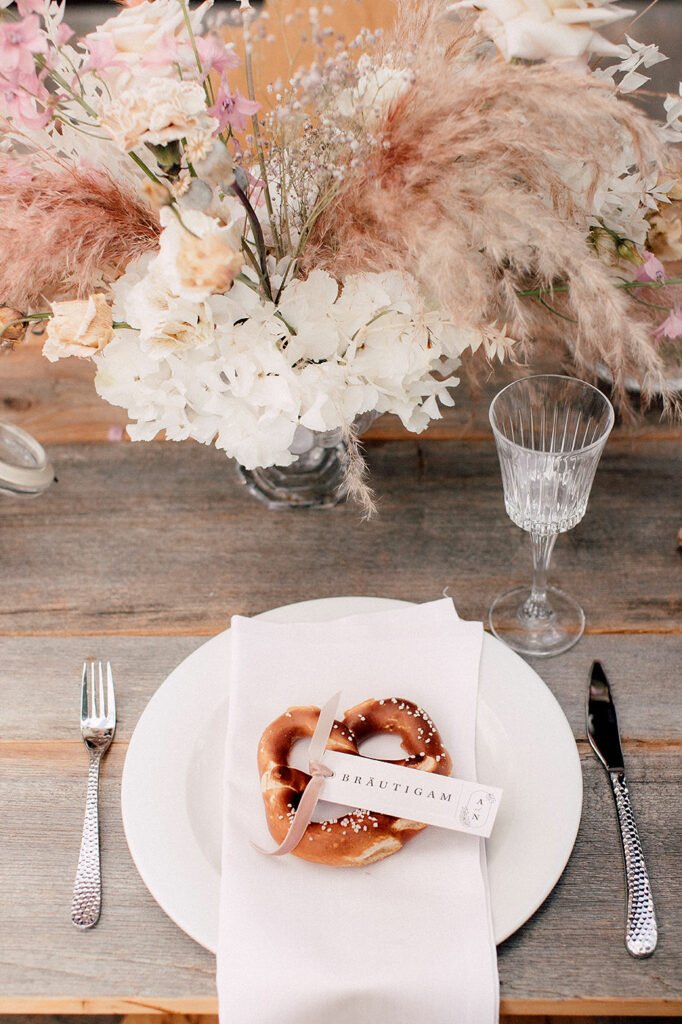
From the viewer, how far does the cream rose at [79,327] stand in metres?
0.75

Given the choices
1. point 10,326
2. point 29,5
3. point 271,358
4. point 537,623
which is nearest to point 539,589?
point 537,623

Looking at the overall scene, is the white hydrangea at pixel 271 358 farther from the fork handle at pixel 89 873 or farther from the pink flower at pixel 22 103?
the fork handle at pixel 89 873

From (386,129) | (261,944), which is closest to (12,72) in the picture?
(386,129)

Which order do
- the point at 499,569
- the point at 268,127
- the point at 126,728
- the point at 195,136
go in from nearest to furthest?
the point at 195,136 < the point at 268,127 < the point at 126,728 < the point at 499,569

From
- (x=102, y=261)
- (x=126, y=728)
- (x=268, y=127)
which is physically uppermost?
(x=268, y=127)

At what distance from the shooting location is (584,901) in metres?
0.73

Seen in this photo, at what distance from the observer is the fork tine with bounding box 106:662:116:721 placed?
881mm

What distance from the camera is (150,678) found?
0.92 metres

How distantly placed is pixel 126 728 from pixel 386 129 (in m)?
0.60

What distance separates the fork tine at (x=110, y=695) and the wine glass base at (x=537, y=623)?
15.8 inches

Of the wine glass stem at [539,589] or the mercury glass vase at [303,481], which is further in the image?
the mercury glass vase at [303,481]

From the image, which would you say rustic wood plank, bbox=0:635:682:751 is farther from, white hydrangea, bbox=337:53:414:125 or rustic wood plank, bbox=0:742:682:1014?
white hydrangea, bbox=337:53:414:125

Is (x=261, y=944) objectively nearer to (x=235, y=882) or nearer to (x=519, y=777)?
(x=235, y=882)

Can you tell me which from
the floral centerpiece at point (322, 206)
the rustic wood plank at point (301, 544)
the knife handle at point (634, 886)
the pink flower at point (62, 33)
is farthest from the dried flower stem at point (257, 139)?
the knife handle at point (634, 886)
